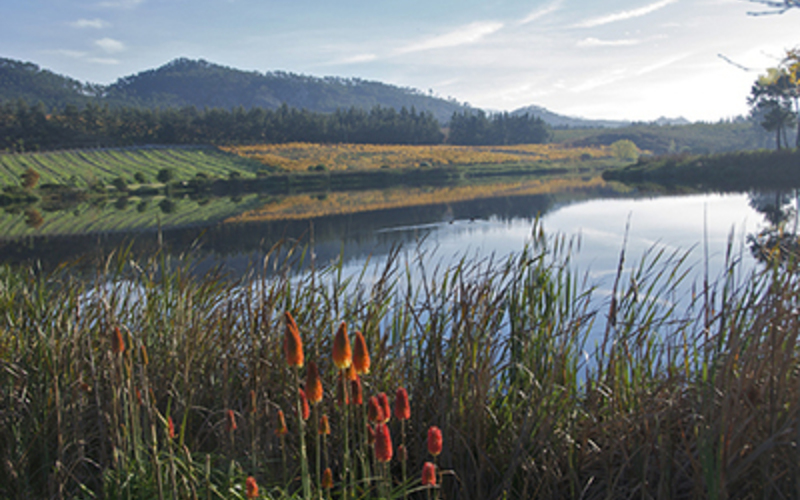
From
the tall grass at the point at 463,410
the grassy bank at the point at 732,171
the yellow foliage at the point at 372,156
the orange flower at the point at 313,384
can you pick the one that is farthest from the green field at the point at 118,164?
the orange flower at the point at 313,384

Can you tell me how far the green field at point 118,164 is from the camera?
170 feet

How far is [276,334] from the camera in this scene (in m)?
3.08

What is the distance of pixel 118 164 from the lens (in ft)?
209

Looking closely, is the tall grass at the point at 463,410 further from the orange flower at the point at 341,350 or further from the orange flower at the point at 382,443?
the orange flower at the point at 341,350

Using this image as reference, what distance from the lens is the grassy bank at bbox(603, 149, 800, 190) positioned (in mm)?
31906

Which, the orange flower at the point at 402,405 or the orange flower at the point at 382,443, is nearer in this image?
the orange flower at the point at 382,443

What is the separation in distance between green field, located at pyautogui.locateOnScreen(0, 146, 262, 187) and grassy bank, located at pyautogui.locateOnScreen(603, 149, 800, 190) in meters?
41.8

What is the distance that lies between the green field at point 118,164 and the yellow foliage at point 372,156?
4.81 meters

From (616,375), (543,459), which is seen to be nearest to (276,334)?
(543,459)

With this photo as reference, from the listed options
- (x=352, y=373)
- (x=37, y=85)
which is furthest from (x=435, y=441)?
(x=37, y=85)

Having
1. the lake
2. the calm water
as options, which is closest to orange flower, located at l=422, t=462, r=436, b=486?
the calm water

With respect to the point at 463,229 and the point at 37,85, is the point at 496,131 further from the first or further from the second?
the point at 37,85

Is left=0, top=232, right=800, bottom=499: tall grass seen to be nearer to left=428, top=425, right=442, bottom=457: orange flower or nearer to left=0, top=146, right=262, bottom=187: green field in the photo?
left=428, top=425, right=442, bottom=457: orange flower

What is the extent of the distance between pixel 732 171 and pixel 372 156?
52.6m
